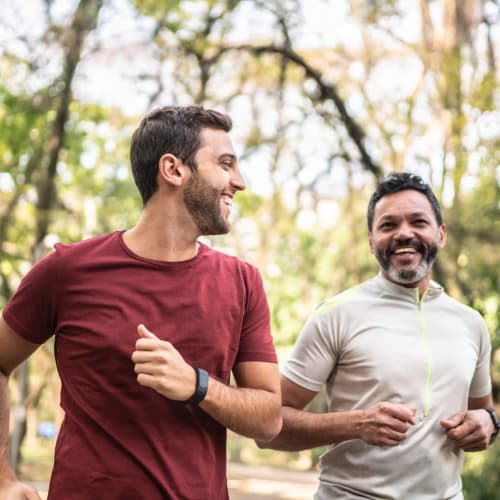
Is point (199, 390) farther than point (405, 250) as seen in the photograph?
No

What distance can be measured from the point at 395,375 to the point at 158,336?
1017 millimetres

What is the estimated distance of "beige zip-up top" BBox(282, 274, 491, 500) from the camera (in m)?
2.98

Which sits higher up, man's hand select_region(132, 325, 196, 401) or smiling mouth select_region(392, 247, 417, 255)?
smiling mouth select_region(392, 247, 417, 255)

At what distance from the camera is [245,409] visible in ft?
7.43

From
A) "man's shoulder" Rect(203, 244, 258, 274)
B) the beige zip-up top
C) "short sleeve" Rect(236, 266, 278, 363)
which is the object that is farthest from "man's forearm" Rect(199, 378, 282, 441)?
the beige zip-up top

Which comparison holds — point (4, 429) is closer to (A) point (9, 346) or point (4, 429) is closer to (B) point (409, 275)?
(A) point (9, 346)

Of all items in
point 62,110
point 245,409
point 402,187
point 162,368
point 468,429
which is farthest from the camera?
point 62,110

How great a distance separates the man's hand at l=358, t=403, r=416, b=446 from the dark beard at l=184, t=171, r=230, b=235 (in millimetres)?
836

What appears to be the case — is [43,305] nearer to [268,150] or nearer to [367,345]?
[367,345]

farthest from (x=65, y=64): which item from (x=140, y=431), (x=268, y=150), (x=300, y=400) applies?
(x=140, y=431)

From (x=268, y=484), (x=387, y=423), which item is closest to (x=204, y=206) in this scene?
(x=387, y=423)

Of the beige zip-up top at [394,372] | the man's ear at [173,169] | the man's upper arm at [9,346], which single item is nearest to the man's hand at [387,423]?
the beige zip-up top at [394,372]

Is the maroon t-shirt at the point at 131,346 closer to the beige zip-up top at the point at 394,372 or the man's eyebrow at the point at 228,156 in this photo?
the man's eyebrow at the point at 228,156

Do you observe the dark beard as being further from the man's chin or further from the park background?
the park background
